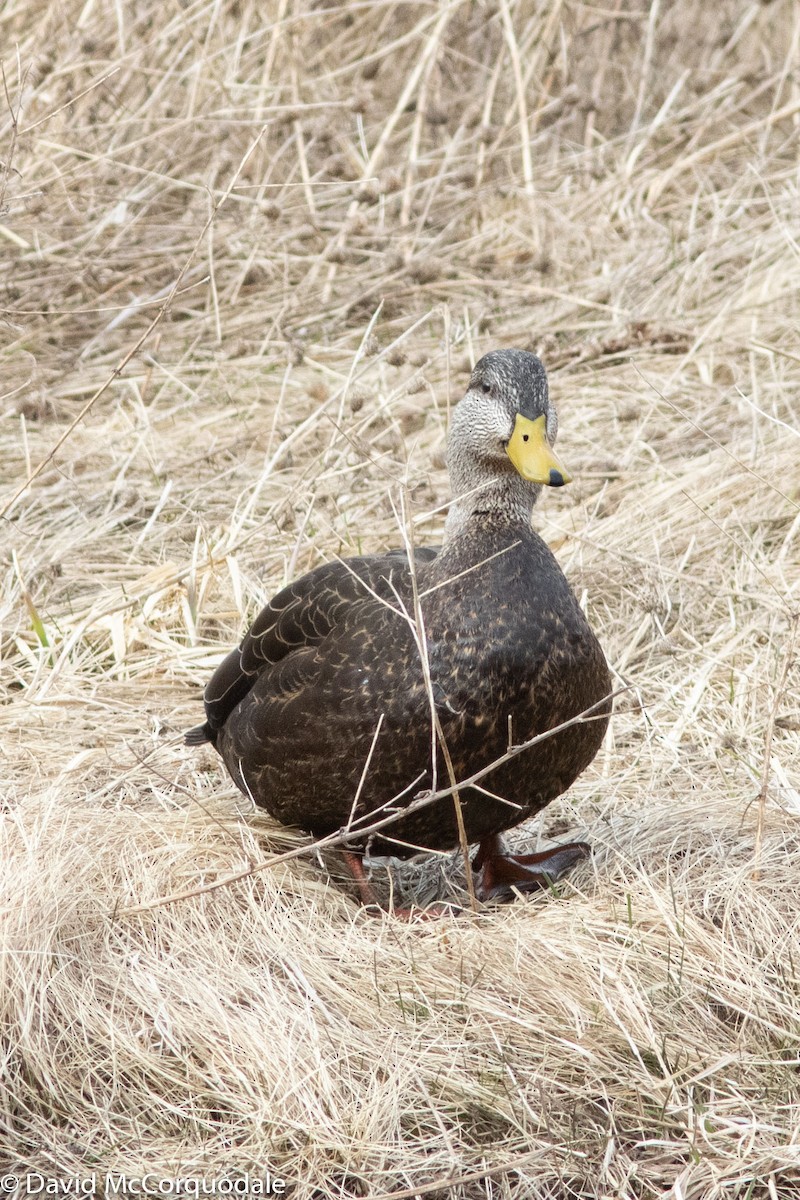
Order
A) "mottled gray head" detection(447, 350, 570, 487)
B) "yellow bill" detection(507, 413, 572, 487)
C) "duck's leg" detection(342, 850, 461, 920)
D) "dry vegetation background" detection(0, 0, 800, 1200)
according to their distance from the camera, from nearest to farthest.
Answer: "dry vegetation background" detection(0, 0, 800, 1200)
"yellow bill" detection(507, 413, 572, 487)
"mottled gray head" detection(447, 350, 570, 487)
"duck's leg" detection(342, 850, 461, 920)

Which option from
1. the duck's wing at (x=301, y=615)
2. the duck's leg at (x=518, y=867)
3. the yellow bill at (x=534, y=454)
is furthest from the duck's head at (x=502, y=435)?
the duck's leg at (x=518, y=867)

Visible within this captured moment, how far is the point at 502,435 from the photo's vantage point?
3.18 meters

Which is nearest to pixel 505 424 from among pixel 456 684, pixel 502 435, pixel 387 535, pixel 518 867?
pixel 502 435

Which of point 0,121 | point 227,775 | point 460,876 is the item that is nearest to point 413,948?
point 460,876

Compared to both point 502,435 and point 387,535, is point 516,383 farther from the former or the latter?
point 387,535

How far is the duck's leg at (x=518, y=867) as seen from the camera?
333 cm

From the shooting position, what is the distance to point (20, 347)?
6062mm

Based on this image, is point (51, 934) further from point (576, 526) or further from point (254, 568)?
point (576, 526)

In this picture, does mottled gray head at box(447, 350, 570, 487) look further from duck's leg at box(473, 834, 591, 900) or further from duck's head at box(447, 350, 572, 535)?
duck's leg at box(473, 834, 591, 900)

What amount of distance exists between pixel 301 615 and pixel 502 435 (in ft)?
1.95

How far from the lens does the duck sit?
298 cm

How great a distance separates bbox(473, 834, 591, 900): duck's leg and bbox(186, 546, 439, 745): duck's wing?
0.61 m

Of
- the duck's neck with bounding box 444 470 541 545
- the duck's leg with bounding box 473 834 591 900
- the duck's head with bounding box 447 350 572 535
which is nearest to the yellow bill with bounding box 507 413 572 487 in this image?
the duck's head with bounding box 447 350 572 535

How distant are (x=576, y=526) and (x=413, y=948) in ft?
7.03
